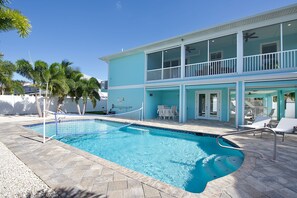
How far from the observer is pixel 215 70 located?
1308 cm

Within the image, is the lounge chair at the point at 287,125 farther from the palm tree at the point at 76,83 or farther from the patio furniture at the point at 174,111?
the palm tree at the point at 76,83

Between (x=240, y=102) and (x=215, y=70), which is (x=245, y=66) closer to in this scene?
(x=215, y=70)

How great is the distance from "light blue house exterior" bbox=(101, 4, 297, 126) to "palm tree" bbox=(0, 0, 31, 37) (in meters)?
10.2

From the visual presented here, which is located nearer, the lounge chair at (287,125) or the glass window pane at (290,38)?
the lounge chair at (287,125)

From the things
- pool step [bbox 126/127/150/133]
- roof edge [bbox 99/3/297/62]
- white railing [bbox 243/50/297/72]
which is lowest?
pool step [bbox 126/127/150/133]

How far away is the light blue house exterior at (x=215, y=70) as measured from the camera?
10.1 metres

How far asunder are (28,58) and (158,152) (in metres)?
15.8

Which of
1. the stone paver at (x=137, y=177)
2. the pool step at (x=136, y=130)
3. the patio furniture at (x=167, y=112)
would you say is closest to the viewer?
the stone paver at (x=137, y=177)

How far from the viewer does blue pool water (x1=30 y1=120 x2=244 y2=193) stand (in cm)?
520

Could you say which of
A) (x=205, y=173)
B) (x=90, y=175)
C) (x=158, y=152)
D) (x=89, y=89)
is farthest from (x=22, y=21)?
(x=89, y=89)

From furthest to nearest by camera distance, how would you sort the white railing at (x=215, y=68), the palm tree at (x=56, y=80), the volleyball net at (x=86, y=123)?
the palm tree at (x=56, y=80)
the volleyball net at (x=86, y=123)
the white railing at (x=215, y=68)

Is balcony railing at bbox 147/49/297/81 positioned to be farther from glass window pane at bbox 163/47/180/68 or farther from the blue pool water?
the blue pool water

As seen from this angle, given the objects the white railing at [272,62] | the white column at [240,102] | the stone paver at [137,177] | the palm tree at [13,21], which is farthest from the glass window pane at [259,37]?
the palm tree at [13,21]

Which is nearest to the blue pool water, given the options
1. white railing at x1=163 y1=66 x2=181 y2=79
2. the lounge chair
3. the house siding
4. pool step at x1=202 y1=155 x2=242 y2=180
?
pool step at x1=202 y1=155 x2=242 y2=180
